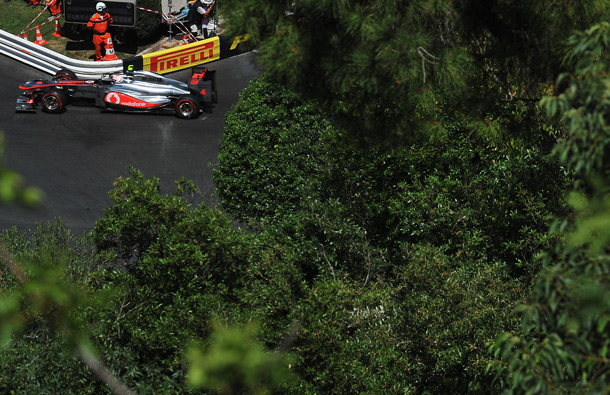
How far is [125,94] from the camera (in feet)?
64.7

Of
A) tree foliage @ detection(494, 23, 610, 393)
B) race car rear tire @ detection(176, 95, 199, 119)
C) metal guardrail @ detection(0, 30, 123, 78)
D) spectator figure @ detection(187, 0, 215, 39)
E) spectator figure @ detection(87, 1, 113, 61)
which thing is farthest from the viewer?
spectator figure @ detection(187, 0, 215, 39)

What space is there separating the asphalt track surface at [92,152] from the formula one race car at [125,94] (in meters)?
0.29

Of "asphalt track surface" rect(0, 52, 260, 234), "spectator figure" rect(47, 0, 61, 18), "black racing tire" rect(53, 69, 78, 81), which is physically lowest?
"asphalt track surface" rect(0, 52, 260, 234)

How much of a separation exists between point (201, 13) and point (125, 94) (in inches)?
234

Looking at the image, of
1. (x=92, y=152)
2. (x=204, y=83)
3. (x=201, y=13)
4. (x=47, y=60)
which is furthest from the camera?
(x=201, y=13)

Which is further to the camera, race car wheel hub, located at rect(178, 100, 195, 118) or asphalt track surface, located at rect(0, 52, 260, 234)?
race car wheel hub, located at rect(178, 100, 195, 118)

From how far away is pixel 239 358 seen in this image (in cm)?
397

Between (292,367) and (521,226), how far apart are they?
4.27m

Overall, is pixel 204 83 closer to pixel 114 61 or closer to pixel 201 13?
pixel 114 61

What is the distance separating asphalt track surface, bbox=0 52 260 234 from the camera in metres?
16.1

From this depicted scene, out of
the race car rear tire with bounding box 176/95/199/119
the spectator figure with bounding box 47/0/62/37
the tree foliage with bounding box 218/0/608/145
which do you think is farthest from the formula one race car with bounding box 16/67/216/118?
the tree foliage with bounding box 218/0/608/145

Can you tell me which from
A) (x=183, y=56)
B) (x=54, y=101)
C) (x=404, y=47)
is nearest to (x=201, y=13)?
(x=183, y=56)

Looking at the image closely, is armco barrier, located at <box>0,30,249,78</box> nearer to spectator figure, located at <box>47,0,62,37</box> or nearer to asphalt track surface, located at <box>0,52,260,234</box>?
asphalt track surface, located at <box>0,52,260,234</box>

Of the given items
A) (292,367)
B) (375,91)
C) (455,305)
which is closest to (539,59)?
(375,91)
